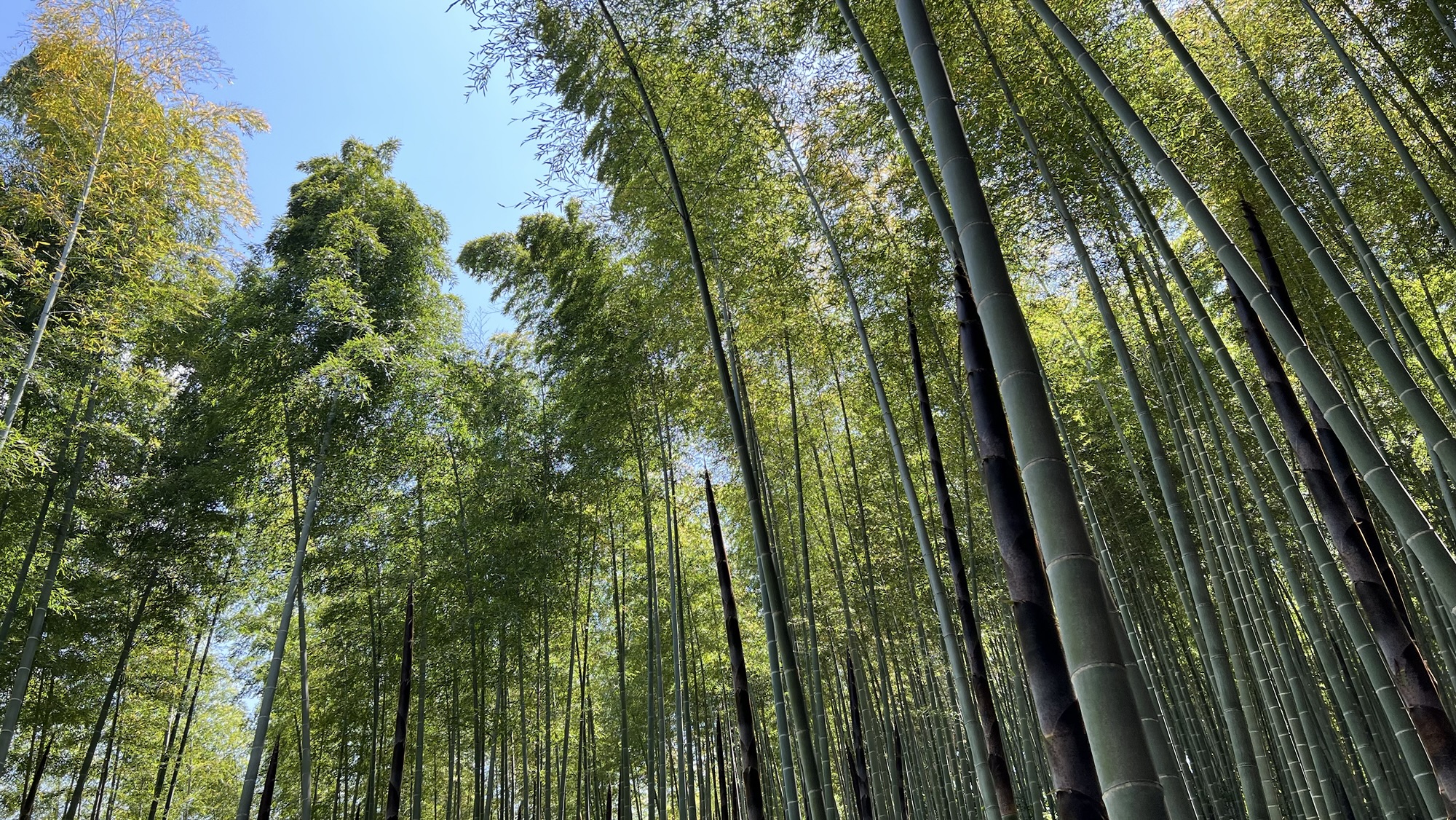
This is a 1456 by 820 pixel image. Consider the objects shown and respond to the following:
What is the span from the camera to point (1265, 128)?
176 inches

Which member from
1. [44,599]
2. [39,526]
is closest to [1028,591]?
[44,599]

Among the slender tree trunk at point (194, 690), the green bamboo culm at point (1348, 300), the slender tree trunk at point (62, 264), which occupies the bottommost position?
the green bamboo culm at point (1348, 300)

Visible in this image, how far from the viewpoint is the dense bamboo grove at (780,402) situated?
2.12 metres

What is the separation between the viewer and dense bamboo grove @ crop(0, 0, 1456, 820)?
212 cm

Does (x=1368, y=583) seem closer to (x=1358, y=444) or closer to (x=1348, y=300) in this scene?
(x=1358, y=444)

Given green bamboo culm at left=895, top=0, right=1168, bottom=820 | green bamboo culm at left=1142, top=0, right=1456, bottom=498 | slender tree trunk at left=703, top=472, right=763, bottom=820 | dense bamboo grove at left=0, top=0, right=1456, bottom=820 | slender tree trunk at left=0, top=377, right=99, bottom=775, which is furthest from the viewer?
slender tree trunk at left=0, top=377, right=99, bottom=775

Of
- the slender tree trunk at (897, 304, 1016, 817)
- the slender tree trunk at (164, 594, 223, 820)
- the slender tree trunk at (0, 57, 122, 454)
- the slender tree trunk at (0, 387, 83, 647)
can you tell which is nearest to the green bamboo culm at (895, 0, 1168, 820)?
the slender tree trunk at (897, 304, 1016, 817)

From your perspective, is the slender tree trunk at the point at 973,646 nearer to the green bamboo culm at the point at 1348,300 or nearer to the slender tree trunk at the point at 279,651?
the green bamboo culm at the point at 1348,300

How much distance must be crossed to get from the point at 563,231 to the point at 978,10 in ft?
13.4

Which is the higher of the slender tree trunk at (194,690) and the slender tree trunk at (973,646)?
the slender tree trunk at (194,690)

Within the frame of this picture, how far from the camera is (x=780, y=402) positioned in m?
6.56

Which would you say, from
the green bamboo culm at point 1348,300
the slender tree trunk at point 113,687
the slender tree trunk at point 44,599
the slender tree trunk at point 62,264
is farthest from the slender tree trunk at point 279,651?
the green bamboo culm at point 1348,300

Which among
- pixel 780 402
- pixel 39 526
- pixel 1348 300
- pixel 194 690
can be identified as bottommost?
pixel 1348 300

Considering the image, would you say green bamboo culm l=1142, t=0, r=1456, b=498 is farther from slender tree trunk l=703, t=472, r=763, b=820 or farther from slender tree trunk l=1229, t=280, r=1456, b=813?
slender tree trunk l=703, t=472, r=763, b=820
